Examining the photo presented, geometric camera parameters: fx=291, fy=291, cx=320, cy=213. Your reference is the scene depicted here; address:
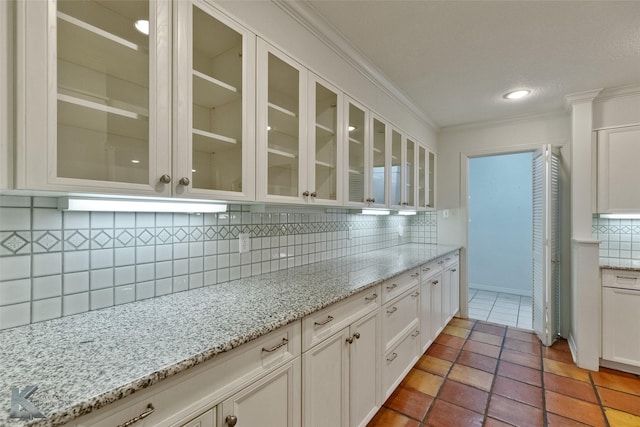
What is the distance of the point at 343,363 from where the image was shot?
146 centimetres

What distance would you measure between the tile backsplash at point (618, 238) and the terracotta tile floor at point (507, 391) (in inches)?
38.5

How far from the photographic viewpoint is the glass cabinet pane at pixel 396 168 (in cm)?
257

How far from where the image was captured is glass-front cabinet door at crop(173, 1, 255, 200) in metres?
1.07

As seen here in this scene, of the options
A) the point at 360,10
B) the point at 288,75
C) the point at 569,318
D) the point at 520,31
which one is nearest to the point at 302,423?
the point at 288,75

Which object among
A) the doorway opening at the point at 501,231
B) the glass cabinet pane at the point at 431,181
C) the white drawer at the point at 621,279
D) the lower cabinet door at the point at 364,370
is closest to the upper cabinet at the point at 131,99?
the lower cabinet door at the point at 364,370

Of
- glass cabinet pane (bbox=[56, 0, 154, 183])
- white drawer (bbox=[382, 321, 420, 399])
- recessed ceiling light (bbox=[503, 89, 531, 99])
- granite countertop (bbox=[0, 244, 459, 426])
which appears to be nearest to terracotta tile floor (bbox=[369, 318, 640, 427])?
white drawer (bbox=[382, 321, 420, 399])

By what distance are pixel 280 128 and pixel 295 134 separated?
10cm

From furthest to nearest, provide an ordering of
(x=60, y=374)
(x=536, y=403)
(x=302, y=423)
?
(x=536, y=403) < (x=302, y=423) < (x=60, y=374)

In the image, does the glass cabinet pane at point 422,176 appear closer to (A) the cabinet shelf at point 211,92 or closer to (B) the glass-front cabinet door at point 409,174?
(B) the glass-front cabinet door at point 409,174

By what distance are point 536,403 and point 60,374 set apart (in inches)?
104

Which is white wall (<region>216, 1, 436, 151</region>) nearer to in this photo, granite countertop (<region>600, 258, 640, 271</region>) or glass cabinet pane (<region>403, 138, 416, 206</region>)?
glass cabinet pane (<region>403, 138, 416, 206</region>)

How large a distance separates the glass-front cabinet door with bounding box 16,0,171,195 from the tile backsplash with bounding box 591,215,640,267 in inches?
140

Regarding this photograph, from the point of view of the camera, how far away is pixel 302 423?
3.97ft

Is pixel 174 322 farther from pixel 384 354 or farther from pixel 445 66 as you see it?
pixel 445 66
